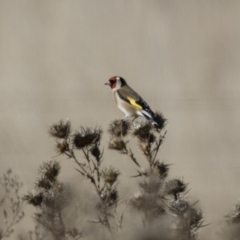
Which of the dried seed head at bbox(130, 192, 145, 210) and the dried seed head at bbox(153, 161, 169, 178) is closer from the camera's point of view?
the dried seed head at bbox(130, 192, 145, 210)

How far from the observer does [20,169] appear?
2.78 metres

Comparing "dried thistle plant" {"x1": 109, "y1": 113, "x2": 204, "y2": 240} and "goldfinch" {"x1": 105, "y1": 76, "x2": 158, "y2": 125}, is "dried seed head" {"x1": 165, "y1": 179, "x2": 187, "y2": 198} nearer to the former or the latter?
"dried thistle plant" {"x1": 109, "y1": 113, "x2": 204, "y2": 240}

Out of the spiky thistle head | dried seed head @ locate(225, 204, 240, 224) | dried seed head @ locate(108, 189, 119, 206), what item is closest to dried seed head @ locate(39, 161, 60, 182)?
dried seed head @ locate(108, 189, 119, 206)

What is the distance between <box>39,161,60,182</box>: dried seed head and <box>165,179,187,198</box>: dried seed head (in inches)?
9.5

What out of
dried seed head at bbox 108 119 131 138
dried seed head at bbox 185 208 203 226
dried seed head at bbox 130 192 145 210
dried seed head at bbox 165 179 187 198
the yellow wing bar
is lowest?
dried seed head at bbox 185 208 203 226

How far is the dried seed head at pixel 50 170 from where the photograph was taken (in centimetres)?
108

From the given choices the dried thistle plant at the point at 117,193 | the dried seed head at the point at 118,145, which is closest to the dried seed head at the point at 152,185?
the dried thistle plant at the point at 117,193

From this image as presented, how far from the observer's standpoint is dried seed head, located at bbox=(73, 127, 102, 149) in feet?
3.86

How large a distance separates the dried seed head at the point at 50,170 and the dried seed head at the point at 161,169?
7.9 inches

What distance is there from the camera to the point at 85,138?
1176 millimetres

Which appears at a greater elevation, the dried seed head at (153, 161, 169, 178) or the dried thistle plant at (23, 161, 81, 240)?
the dried seed head at (153, 161, 169, 178)

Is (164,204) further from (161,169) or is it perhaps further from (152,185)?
(161,169)

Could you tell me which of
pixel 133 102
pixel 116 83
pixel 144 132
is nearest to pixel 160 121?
pixel 144 132

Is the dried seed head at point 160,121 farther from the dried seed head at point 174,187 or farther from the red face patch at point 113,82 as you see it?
the red face patch at point 113,82
